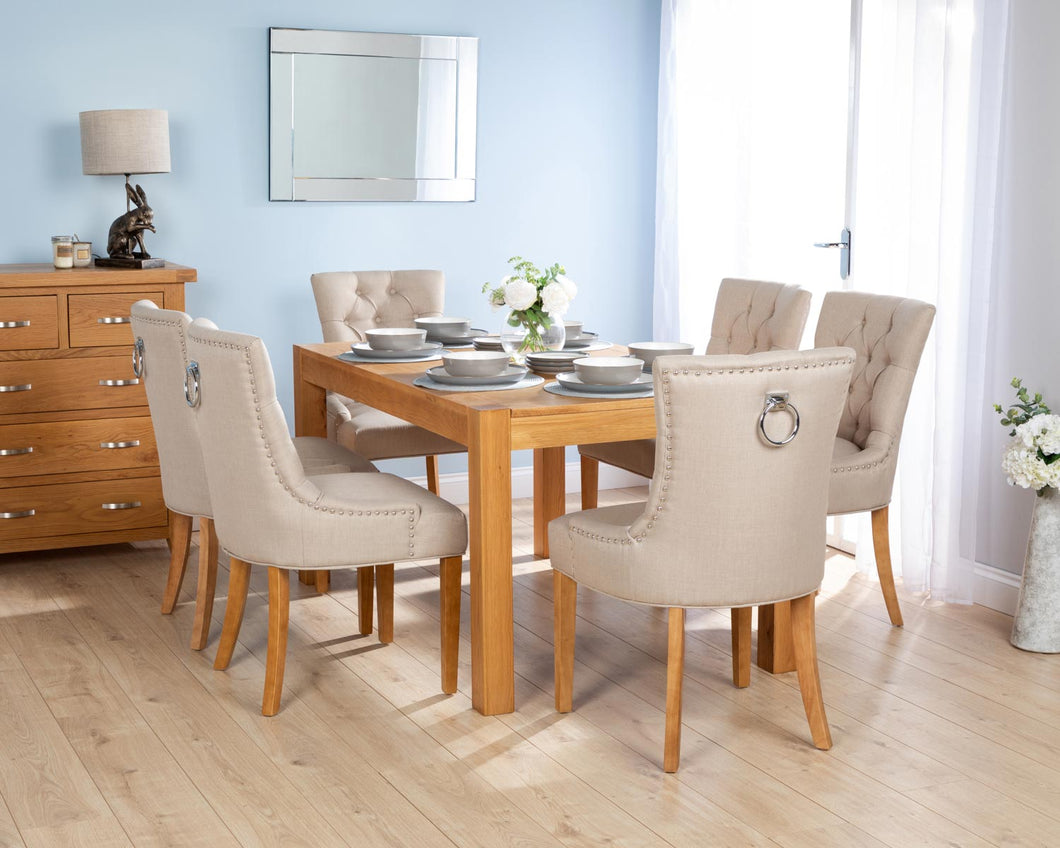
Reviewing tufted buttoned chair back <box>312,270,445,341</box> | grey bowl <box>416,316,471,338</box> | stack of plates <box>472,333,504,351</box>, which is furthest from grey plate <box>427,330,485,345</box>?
tufted buttoned chair back <box>312,270,445,341</box>

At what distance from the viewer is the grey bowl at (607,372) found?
3.18m

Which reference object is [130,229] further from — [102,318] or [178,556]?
[178,556]

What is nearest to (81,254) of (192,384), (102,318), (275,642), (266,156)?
(102,318)

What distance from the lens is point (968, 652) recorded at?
351 cm

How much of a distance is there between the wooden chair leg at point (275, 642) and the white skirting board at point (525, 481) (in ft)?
7.10

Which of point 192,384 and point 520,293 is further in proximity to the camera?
point 520,293

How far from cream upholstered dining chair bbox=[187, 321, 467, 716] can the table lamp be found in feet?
4.74

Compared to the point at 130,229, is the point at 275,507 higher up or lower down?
lower down

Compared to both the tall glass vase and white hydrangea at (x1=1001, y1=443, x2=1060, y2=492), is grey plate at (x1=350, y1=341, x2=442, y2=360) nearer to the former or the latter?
the tall glass vase

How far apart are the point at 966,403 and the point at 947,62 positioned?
1007 millimetres

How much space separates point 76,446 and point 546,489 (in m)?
1.54

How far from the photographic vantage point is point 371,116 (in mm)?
4875

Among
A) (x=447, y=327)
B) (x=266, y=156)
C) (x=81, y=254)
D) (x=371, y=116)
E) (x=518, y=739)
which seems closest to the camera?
(x=518, y=739)

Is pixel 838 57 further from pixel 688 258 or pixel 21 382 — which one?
pixel 21 382
